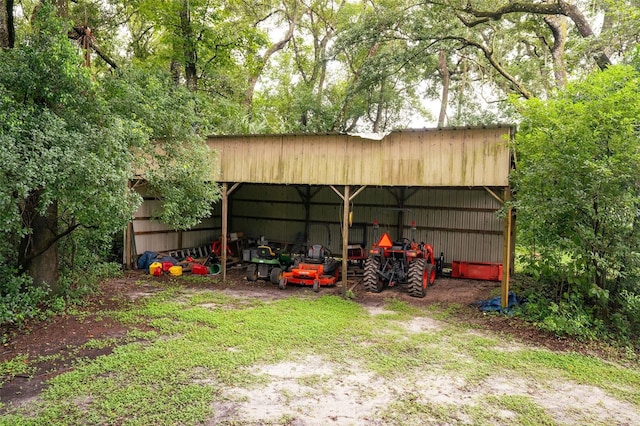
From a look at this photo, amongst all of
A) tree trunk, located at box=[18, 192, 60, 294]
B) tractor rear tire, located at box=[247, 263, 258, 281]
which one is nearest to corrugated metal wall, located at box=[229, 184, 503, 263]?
tractor rear tire, located at box=[247, 263, 258, 281]

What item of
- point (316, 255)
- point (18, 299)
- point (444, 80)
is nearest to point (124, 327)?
point (18, 299)

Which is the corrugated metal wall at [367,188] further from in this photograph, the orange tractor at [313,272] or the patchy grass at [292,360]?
the patchy grass at [292,360]

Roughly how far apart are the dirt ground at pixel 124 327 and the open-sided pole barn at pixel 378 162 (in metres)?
0.81

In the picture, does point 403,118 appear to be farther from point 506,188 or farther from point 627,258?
point 627,258

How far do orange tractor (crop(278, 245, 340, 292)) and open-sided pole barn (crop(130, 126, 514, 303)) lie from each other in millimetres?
796

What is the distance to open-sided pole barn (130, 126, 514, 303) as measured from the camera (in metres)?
7.61

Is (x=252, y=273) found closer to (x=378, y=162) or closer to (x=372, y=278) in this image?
(x=372, y=278)

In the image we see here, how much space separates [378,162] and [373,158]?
0.50 ft

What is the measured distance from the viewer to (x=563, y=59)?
12219 millimetres

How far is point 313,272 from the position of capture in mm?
9336

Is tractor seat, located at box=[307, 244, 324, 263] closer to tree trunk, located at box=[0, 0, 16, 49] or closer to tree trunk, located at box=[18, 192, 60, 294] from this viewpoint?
tree trunk, located at box=[18, 192, 60, 294]

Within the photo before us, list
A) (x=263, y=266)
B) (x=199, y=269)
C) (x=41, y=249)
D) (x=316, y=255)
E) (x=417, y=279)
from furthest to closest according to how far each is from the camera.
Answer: (x=199, y=269) < (x=263, y=266) < (x=316, y=255) < (x=417, y=279) < (x=41, y=249)

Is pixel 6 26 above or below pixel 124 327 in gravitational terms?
above

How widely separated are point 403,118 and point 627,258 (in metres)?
18.4
